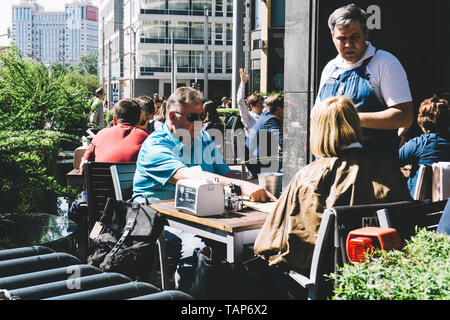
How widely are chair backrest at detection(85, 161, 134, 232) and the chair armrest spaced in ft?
7.44

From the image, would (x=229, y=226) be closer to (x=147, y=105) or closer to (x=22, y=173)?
(x=22, y=173)

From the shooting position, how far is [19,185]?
13.3 ft

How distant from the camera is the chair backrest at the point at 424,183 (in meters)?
5.10

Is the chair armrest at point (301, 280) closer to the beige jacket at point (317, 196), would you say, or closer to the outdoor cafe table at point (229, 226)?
the beige jacket at point (317, 196)

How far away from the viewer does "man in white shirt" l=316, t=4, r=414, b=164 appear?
388 centimetres

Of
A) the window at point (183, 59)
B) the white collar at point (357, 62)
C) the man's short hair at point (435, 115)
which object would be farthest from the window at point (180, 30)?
the white collar at point (357, 62)

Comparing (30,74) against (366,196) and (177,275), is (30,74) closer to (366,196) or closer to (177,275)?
(177,275)

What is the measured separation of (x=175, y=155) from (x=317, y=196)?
1580 mm

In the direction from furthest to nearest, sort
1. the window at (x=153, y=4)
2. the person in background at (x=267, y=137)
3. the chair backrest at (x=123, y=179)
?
the window at (x=153, y=4) → the person in background at (x=267, y=137) → the chair backrest at (x=123, y=179)

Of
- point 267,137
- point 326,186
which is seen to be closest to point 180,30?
point 267,137

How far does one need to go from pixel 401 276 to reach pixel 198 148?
291 cm

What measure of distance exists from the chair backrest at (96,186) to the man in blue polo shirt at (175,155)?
0.58 m

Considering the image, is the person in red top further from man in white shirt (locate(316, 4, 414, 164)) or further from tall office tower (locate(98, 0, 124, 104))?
tall office tower (locate(98, 0, 124, 104))
